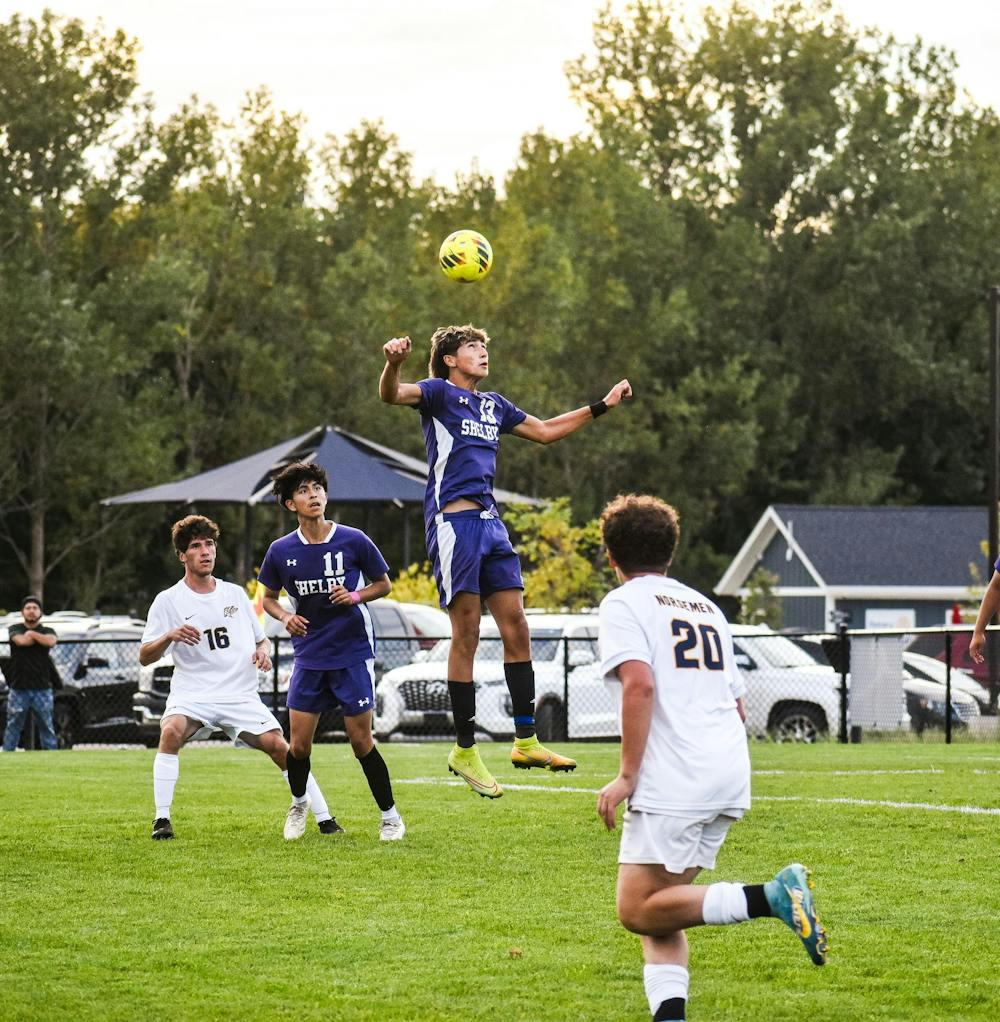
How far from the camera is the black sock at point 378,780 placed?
1035 centimetres

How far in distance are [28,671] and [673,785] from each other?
643 inches

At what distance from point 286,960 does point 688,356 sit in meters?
59.0

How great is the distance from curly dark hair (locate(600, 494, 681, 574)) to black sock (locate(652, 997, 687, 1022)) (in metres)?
1.31

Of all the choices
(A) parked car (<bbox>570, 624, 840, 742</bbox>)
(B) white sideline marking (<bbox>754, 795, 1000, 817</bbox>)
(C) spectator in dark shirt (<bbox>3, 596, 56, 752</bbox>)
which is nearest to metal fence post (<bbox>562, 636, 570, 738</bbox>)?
(A) parked car (<bbox>570, 624, 840, 742</bbox>)

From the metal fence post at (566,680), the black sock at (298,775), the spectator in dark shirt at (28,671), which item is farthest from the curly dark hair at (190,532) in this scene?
the metal fence post at (566,680)

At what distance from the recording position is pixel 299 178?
213 feet

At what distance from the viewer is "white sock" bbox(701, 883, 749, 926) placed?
5.45 metres

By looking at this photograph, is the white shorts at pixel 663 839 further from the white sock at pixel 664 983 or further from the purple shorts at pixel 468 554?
the purple shorts at pixel 468 554

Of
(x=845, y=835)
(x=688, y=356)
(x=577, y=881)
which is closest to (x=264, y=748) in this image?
(x=577, y=881)

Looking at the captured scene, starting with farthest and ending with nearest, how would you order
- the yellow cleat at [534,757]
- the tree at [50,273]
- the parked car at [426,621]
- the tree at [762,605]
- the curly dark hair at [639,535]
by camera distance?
the tree at [50,273] → the tree at [762,605] → the parked car at [426,621] → the yellow cleat at [534,757] → the curly dark hair at [639,535]

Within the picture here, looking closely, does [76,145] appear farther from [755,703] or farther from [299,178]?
[755,703]

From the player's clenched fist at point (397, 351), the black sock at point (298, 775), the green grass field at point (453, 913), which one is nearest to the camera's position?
the green grass field at point (453, 913)

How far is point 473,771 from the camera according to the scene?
9570mm

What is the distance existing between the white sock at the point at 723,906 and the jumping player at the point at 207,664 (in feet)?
17.8
